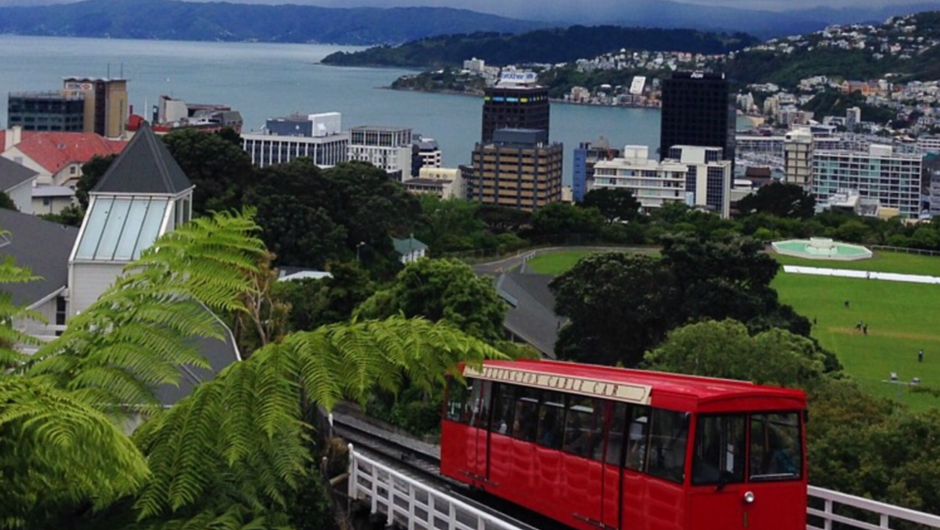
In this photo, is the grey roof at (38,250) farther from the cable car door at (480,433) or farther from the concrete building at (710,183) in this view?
the concrete building at (710,183)

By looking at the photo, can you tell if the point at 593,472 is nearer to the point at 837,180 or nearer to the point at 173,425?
the point at 173,425

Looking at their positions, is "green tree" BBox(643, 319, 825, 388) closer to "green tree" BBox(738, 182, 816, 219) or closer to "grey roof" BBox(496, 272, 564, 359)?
"grey roof" BBox(496, 272, 564, 359)

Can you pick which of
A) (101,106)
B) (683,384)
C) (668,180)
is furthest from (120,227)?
(101,106)

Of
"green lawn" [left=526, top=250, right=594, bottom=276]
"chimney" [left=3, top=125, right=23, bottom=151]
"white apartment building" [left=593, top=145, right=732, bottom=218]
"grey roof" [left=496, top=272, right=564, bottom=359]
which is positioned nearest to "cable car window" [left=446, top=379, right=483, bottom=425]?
"grey roof" [left=496, top=272, right=564, bottom=359]

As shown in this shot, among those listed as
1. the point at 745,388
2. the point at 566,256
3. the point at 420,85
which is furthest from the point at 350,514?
the point at 420,85

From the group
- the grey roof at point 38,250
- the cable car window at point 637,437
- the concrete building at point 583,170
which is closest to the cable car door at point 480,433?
the cable car window at point 637,437

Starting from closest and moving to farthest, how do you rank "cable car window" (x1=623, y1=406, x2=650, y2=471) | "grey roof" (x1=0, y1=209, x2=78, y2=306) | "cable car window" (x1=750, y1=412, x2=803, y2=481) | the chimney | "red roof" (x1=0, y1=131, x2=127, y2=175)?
"cable car window" (x1=750, y1=412, x2=803, y2=481)
"cable car window" (x1=623, y1=406, x2=650, y2=471)
"grey roof" (x1=0, y1=209, x2=78, y2=306)
"red roof" (x1=0, y1=131, x2=127, y2=175)
the chimney
